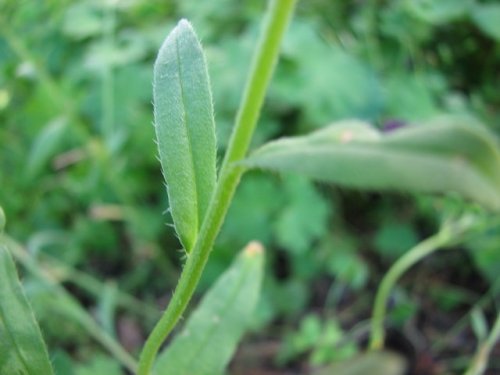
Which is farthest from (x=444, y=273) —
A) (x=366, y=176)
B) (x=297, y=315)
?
(x=366, y=176)

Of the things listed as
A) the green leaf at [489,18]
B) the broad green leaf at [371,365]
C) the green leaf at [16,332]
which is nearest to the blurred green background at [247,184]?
the green leaf at [489,18]

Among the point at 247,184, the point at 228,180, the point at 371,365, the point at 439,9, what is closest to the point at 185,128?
the point at 228,180

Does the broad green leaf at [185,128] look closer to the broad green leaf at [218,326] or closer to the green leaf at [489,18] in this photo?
the broad green leaf at [218,326]

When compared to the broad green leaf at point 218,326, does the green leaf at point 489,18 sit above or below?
above

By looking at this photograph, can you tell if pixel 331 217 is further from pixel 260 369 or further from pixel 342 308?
pixel 260 369

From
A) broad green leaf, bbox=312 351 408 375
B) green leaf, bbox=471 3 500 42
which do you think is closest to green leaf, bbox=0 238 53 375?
broad green leaf, bbox=312 351 408 375
